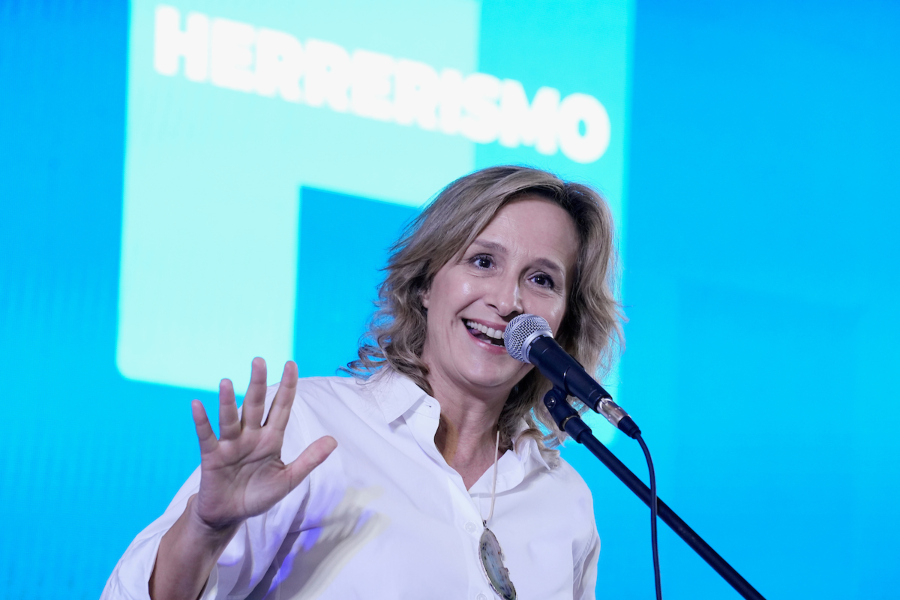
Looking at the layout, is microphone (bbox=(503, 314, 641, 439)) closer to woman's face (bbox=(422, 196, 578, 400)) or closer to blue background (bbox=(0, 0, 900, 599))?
woman's face (bbox=(422, 196, 578, 400))

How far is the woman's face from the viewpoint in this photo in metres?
1.50

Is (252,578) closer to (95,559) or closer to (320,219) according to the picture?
(95,559)

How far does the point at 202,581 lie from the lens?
40.7 inches

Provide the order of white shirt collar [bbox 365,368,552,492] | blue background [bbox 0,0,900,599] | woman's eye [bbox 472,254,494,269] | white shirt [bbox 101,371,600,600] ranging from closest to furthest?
1. white shirt [bbox 101,371,600,600]
2. white shirt collar [bbox 365,368,552,492]
3. woman's eye [bbox 472,254,494,269]
4. blue background [bbox 0,0,900,599]

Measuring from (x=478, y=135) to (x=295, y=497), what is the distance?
1.49 metres

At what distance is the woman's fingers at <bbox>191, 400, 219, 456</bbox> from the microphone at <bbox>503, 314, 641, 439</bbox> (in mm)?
477

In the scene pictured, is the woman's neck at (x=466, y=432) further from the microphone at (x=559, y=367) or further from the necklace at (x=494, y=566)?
the microphone at (x=559, y=367)

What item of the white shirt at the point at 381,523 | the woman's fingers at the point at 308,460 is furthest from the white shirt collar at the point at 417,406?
the woman's fingers at the point at 308,460

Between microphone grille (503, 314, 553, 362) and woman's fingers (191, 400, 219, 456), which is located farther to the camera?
microphone grille (503, 314, 553, 362)

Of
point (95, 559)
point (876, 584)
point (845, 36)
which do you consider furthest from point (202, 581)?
point (845, 36)

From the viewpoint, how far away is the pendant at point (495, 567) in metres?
1.33

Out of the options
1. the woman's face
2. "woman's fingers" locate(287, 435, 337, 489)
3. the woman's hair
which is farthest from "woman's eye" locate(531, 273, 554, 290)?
"woman's fingers" locate(287, 435, 337, 489)

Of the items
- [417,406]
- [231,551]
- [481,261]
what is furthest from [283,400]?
[481,261]

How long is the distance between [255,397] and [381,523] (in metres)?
0.45
